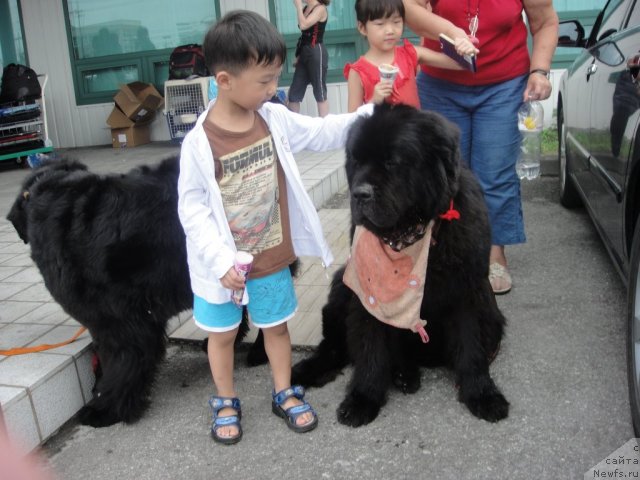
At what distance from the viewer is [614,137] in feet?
9.32

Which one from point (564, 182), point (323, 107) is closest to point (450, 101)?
point (564, 182)

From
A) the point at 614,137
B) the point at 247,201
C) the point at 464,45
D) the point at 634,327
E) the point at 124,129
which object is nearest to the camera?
the point at 634,327

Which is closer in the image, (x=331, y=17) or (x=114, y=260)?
(x=114, y=260)

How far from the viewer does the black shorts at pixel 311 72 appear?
829cm

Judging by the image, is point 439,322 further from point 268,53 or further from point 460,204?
point 268,53

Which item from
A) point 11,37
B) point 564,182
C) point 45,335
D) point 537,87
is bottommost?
point 45,335

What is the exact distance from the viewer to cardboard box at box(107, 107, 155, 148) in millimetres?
9789

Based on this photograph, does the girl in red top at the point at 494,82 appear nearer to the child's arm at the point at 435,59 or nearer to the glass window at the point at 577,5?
the child's arm at the point at 435,59

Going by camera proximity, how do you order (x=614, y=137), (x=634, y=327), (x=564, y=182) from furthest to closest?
(x=564, y=182) < (x=614, y=137) < (x=634, y=327)

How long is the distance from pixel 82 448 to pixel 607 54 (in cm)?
302

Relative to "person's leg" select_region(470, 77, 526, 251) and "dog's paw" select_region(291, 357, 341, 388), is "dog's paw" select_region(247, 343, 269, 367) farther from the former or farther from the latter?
"person's leg" select_region(470, 77, 526, 251)

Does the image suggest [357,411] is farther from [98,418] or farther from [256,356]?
[98,418]

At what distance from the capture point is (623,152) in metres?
2.69

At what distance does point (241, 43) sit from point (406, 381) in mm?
1600
